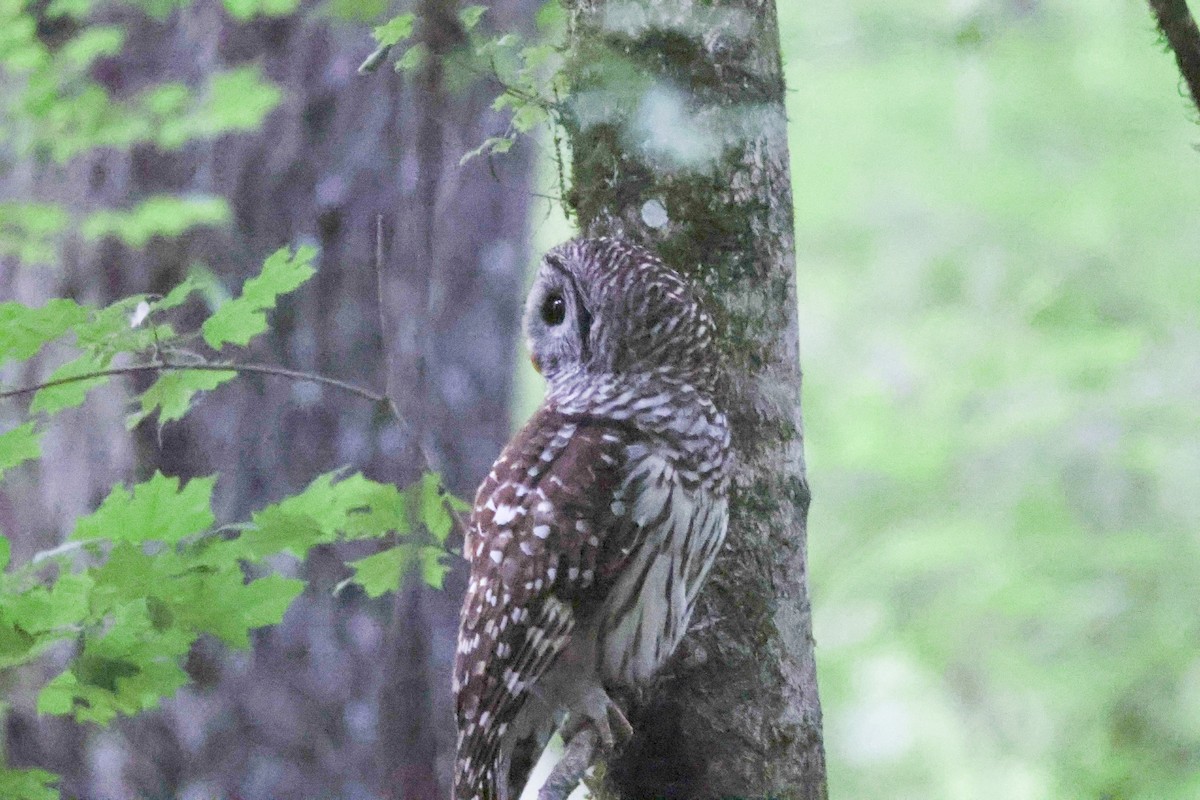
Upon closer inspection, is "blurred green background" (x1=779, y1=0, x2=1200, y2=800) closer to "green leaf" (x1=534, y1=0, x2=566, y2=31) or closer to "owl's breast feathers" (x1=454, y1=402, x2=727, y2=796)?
"green leaf" (x1=534, y1=0, x2=566, y2=31)

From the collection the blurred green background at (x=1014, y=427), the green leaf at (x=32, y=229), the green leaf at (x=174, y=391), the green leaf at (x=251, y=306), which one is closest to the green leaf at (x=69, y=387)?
the green leaf at (x=174, y=391)

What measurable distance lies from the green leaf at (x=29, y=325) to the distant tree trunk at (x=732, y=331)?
1.06 m

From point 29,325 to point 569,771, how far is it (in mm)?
1192

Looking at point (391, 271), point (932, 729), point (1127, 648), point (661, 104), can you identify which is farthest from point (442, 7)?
point (932, 729)

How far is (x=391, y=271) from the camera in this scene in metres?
3.85

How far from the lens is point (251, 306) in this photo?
222cm

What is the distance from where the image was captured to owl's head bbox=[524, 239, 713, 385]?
231 cm

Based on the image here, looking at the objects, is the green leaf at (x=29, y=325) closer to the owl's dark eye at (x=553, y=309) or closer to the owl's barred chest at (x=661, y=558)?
the owl's dark eye at (x=553, y=309)

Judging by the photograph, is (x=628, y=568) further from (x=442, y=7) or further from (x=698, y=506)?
(x=442, y=7)

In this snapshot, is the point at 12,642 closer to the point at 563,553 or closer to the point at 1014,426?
the point at 563,553

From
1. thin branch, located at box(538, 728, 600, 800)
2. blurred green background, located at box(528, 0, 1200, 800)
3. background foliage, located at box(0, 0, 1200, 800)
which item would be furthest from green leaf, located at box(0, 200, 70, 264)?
thin branch, located at box(538, 728, 600, 800)

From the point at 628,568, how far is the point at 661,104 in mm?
907

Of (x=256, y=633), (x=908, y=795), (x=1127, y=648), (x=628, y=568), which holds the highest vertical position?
(x=628, y=568)

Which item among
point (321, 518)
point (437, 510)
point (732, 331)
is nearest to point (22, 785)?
point (321, 518)
